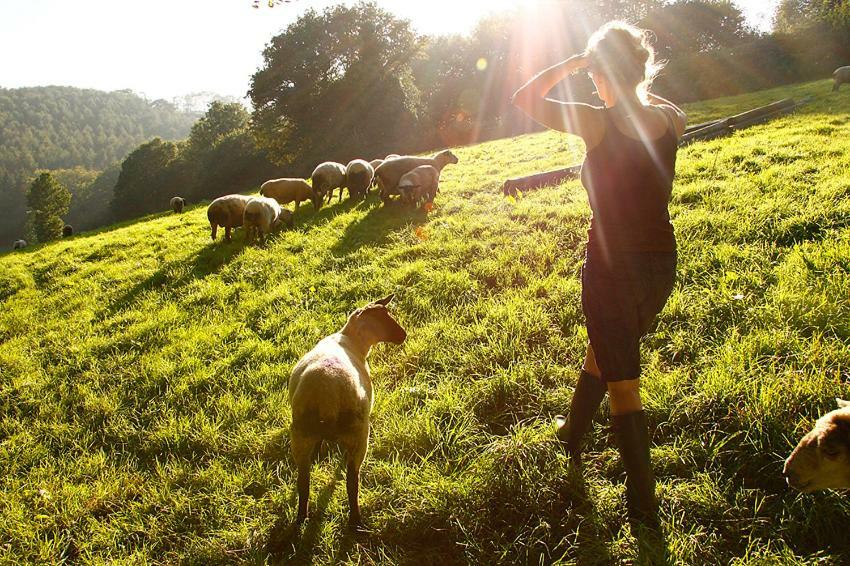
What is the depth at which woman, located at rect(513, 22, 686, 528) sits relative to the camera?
2197 millimetres

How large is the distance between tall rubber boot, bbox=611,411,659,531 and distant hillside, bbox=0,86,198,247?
128 m

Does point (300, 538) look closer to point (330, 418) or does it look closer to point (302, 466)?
point (302, 466)

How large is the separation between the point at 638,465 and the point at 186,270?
346 inches

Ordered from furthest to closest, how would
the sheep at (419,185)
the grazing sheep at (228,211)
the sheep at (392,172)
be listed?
1. the sheep at (392,172)
2. the sheep at (419,185)
3. the grazing sheep at (228,211)

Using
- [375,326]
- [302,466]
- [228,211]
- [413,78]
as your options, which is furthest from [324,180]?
[413,78]

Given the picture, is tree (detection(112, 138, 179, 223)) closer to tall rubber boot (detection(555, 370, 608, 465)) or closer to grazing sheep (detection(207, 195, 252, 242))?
grazing sheep (detection(207, 195, 252, 242))

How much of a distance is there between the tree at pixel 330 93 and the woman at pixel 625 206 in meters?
34.6

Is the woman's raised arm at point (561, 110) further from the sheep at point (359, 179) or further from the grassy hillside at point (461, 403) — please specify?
the sheep at point (359, 179)

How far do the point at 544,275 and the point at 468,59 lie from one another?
150 feet

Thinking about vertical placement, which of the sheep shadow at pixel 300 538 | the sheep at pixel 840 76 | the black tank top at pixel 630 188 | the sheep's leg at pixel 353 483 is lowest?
the sheep shadow at pixel 300 538

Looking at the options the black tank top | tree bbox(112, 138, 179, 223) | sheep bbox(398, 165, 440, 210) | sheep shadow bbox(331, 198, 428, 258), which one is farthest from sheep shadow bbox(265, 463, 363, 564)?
tree bbox(112, 138, 179, 223)

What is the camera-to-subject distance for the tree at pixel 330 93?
1411 inches

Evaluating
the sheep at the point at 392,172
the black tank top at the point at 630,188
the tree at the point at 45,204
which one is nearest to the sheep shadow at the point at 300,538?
the black tank top at the point at 630,188

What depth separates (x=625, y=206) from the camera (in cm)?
233
